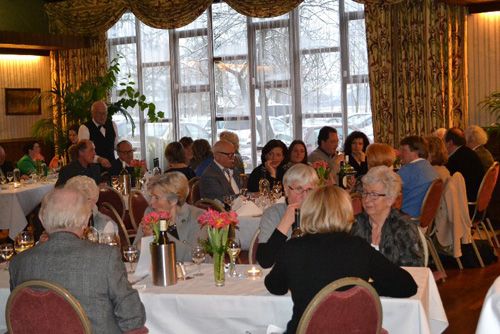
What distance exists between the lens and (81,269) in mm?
2990

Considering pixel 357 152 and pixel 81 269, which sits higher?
pixel 357 152

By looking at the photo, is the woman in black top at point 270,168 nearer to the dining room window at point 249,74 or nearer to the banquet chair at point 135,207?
the banquet chair at point 135,207

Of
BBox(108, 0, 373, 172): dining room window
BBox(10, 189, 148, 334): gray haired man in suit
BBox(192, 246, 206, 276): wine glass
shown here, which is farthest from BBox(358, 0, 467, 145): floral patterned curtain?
BBox(10, 189, 148, 334): gray haired man in suit

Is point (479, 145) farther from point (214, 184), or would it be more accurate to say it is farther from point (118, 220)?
point (118, 220)

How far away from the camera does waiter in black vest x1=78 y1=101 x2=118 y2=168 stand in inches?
403

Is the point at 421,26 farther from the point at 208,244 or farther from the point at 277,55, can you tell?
the point at 208,244

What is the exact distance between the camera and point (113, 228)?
4770 millimetres

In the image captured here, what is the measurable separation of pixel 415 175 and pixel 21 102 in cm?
836

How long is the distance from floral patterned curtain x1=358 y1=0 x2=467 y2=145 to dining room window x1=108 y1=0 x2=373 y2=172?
454 millimetres

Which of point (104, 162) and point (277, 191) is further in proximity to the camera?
point (104, 162)

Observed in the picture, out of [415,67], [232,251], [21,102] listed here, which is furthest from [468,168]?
[21,102]

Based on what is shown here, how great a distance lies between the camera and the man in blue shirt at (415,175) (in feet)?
21.6

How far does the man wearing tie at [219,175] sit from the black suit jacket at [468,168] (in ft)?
8.29

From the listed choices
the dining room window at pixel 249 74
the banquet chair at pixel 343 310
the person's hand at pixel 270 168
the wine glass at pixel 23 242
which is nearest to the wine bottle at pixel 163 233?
the wine glass at pixel 23 242
